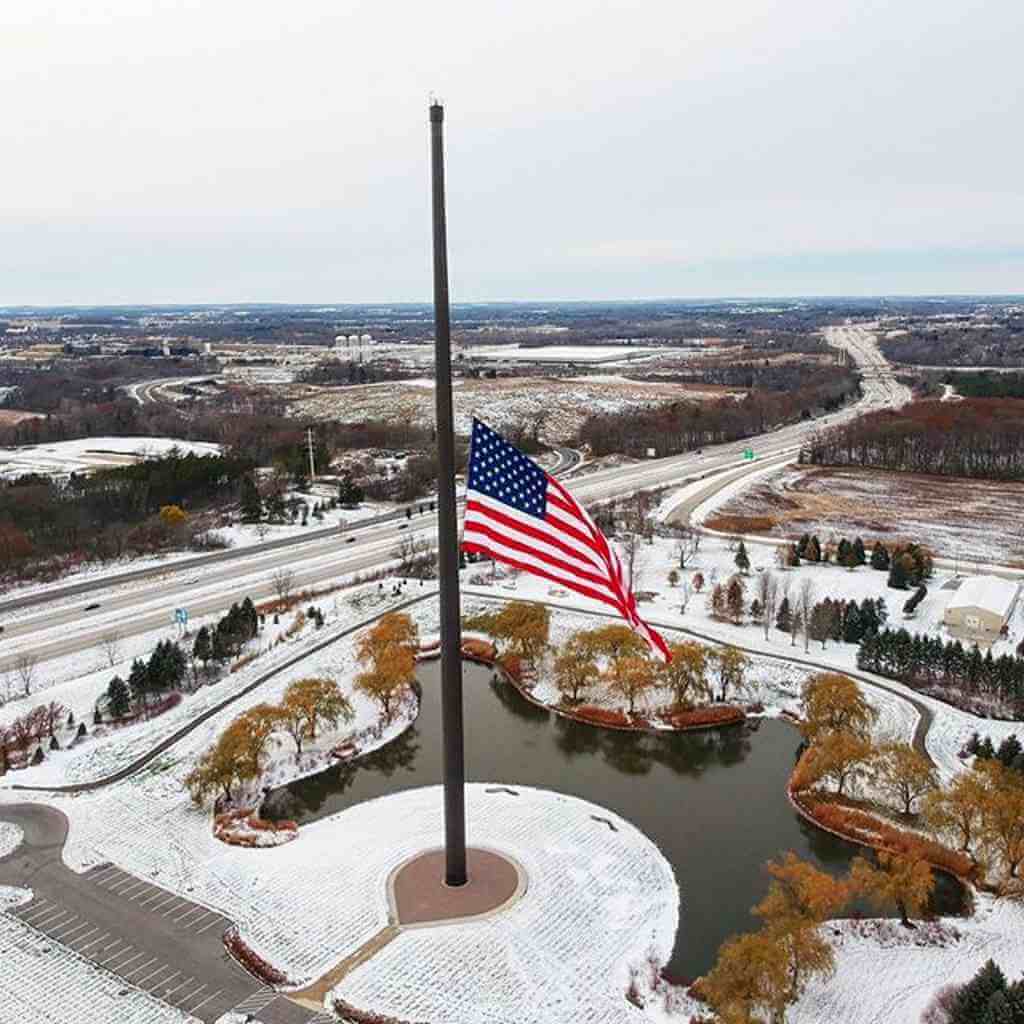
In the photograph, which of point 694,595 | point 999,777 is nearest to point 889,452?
point 694,595

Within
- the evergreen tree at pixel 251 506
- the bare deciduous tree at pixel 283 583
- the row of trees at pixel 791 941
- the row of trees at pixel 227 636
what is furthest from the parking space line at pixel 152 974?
the evergreen tree at pixel 251 506

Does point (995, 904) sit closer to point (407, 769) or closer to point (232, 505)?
point (407, 769)

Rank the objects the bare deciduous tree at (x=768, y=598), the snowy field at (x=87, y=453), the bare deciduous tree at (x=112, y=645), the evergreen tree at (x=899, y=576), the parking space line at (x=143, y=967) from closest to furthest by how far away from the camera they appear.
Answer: the parking space line at (x=143, y=967)
the bare deciduous tree at (x=112, y=645)
the bare deciduous tree at (x=768, y=598)
the evergreen tree at (x=899, y=576)
the snowy field at (x=87, y=453)

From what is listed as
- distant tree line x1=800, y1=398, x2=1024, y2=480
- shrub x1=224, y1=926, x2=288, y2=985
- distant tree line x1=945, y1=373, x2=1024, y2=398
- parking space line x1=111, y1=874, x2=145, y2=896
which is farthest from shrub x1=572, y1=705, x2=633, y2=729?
distant tree line x1=945, y1=373, x2=1024, y2=398

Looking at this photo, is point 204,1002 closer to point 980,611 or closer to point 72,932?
point 72,932

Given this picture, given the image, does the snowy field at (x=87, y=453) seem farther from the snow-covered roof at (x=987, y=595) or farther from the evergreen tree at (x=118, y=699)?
the snow-covered roof at (x=987, y=595)

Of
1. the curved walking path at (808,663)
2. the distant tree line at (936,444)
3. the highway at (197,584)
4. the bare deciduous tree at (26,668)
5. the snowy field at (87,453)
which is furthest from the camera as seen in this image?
the snowy field at (87,453)
